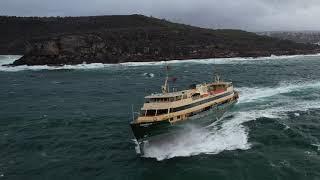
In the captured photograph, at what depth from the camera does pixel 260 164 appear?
4522cm

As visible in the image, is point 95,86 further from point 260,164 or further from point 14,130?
point 260,164

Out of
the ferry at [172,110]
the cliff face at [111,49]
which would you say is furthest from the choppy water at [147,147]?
the cliff face at [111,49]

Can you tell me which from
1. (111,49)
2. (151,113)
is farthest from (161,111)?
(111,49)

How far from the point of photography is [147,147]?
163 feet

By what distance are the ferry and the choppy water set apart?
191cm

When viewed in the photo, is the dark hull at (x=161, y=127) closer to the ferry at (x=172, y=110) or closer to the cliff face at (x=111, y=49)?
the ferry at (x=172, y=110)

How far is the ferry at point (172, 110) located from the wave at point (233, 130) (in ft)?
5.19

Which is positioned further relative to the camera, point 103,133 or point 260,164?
point 103,133

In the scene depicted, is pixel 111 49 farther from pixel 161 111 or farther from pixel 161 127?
pixel 161 127

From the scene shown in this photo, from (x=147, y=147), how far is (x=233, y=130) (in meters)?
14.1

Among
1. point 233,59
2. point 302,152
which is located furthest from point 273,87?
point 233,59

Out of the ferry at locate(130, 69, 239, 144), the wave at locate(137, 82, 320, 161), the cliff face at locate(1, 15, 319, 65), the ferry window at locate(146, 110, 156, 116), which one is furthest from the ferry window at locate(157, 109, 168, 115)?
the cliff face at locate(1, 15, 319, 65)

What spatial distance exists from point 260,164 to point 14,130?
116 feet

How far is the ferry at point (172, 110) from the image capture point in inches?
1944
